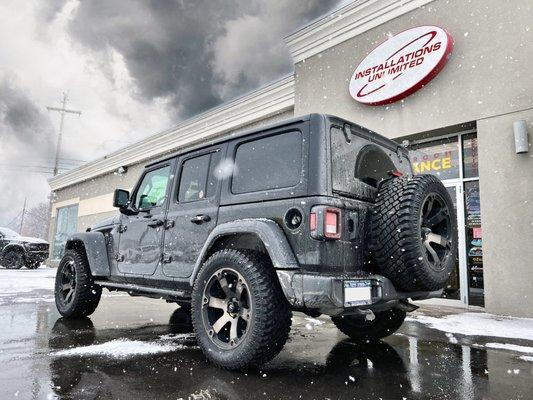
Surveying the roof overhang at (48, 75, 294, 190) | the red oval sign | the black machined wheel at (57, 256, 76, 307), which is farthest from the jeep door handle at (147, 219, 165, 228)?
the roof overhang at (48, 75, 294, 190)

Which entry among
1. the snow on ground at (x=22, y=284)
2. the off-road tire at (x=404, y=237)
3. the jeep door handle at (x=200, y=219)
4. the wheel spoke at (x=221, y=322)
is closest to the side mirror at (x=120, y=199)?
the jeep door handle at (x=200, y=219)

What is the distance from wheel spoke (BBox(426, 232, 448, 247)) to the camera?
3092mm

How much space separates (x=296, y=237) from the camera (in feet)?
9.16

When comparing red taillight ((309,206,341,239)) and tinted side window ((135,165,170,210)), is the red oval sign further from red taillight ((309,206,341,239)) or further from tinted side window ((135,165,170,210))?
red taillight ((309,206,341,239))

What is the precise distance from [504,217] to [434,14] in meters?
3.93

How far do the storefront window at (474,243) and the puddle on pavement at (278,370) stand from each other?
2826 millimetres

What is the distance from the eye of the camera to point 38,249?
17016 millimetres

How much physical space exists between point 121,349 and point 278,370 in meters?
1.48

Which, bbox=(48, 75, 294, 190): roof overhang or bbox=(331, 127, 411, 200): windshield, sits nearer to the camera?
bbox=(331, 127, 411, 200): windshield

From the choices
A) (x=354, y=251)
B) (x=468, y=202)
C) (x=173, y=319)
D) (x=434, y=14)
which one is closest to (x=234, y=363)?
(x=354, y=251)

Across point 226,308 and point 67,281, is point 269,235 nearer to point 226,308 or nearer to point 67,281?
point 226,308


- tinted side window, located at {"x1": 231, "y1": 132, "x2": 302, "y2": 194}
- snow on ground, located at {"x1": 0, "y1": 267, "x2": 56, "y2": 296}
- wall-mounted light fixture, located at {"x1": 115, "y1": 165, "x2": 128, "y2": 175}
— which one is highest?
wall-mounted light fixture, located at {"x1": 115, "y1": 165, "x2": 128, "y2": 175}

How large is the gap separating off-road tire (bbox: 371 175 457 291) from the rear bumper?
0.12 m

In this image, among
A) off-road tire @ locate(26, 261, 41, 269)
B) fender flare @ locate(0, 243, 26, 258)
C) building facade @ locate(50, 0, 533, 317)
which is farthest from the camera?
off-road tire @ locate(26, 261, 41, 269)
